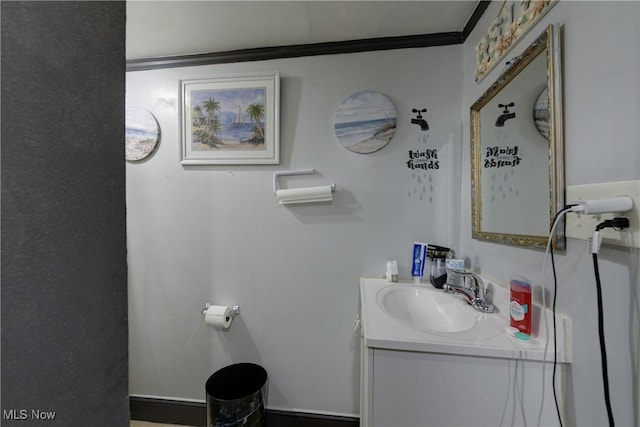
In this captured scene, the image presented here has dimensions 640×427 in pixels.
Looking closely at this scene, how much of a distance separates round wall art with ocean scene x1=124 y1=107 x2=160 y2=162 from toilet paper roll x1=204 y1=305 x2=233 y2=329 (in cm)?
98

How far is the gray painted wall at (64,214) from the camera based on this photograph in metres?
0.26

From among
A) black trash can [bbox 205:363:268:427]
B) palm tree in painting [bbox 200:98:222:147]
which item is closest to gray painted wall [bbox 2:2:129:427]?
black trash can [bbox 205:363:268:427]

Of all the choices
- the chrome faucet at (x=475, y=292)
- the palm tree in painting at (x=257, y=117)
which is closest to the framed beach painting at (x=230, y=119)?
the palm tree in painting at (x=257, y=117)

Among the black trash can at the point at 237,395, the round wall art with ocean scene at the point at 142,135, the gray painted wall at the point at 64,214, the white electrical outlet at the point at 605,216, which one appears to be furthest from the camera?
the round wall art with ocean scene at the point at 142,135

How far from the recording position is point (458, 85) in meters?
1.13

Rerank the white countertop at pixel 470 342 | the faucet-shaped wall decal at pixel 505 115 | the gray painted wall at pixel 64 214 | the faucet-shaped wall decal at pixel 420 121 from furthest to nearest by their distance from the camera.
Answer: the faucet-shaped wall decal at pixel 420 121 → the faucet-shaped wall decal at pixel 505 115 → the white countertop at pixel 470 342 → the gray painted wall at pixel 64 214

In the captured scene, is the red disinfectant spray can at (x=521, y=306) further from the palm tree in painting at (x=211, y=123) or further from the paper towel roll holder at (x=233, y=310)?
the palm tree in painting at (x=211, y=123)

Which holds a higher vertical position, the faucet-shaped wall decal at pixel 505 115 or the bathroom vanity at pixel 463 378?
the faucet-shaped wall decal at pixel 505 115

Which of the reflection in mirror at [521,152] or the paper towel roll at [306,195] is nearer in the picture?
the reflection in mirror at [521,152]

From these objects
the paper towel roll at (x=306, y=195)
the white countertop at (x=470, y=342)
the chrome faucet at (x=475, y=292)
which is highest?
the paper towel roll at (x=306, y=195)

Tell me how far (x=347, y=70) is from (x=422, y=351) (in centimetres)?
130

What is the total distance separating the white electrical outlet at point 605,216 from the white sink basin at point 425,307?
450 mm

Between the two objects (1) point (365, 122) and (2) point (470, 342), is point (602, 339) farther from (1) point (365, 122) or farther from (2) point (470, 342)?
(1) point (365, 122)

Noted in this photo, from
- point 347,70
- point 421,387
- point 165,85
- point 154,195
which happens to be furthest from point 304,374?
point 165,85
